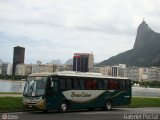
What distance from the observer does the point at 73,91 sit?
92.9 ft

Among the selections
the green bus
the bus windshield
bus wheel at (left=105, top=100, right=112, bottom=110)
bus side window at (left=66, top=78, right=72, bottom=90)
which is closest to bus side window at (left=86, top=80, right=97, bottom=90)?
the green bus

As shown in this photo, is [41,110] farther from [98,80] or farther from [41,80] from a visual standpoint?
[98,80]

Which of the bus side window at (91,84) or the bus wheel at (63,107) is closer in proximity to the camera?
the bus wheel at (63,107)

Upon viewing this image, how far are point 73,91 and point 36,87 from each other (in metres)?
3.24

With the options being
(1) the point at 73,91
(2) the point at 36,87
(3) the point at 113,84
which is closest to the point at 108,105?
(3) the point at 113,84

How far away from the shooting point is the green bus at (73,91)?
2595cm

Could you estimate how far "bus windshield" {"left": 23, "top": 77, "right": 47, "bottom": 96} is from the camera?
25.9 meters

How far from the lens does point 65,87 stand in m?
27.7

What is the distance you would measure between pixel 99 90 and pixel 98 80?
786 millimetres

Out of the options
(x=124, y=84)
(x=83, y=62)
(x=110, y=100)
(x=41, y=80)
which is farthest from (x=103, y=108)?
(x=83, y=62)

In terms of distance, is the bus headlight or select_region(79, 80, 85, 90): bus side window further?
select_region(79, 80, 85, 90): bus side window

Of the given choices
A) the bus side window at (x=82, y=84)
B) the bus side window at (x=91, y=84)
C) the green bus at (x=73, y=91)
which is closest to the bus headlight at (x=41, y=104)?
the green bus at (x=73, y=91)

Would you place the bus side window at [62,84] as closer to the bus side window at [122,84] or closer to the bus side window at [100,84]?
the bus side window at [100,84]

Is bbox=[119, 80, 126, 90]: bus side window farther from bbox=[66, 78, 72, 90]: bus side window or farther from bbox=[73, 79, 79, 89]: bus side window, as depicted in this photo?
bbox=[66, 78, 72, 90]: bus side window
